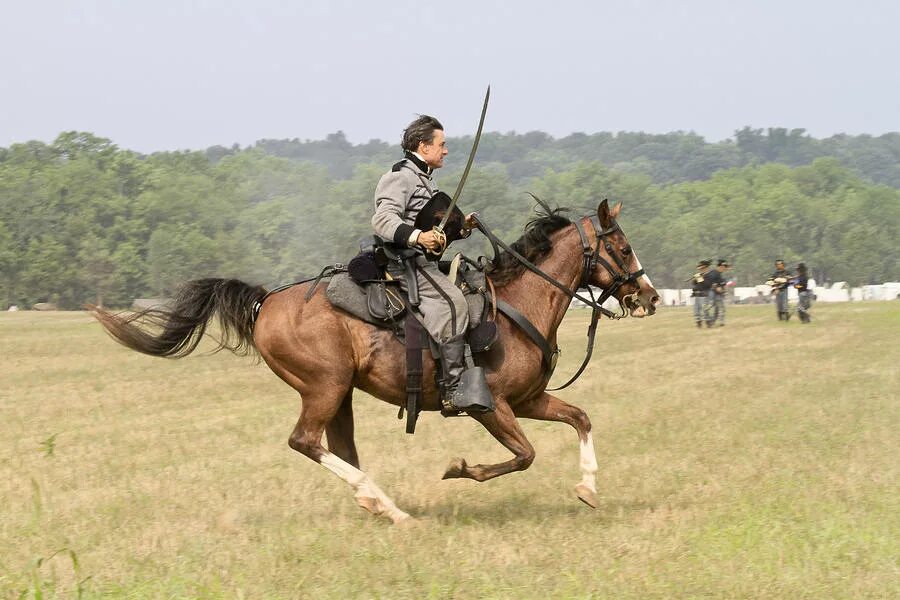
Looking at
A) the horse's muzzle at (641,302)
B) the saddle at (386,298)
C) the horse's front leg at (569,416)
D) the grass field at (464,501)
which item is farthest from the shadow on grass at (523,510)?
the horse's muzzle at (641,302)

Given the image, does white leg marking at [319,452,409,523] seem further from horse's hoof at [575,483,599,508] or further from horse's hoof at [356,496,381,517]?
horse's hoof at [575,483,599,508]

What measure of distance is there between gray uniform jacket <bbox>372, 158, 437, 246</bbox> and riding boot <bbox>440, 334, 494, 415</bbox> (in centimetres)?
A: 85

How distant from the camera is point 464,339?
29.5 feet

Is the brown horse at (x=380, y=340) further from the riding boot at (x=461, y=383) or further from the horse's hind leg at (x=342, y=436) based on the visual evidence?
the riding boot at (x=461, y=383)

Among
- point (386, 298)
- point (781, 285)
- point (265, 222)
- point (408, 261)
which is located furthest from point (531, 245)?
point (265, 222)

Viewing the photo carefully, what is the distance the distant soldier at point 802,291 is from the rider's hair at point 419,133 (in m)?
31.9

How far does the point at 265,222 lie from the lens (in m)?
135

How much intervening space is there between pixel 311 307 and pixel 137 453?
4.91 meters

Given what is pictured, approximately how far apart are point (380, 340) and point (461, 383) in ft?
2.51

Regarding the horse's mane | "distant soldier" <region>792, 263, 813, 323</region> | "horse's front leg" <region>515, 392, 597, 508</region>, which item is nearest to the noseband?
the horse's mane

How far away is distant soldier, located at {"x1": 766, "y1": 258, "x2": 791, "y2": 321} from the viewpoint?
128 ft

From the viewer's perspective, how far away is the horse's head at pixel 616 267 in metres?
9.69

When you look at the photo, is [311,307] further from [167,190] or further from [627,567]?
[167,190]

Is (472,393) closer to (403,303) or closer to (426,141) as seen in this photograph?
(403,303)
